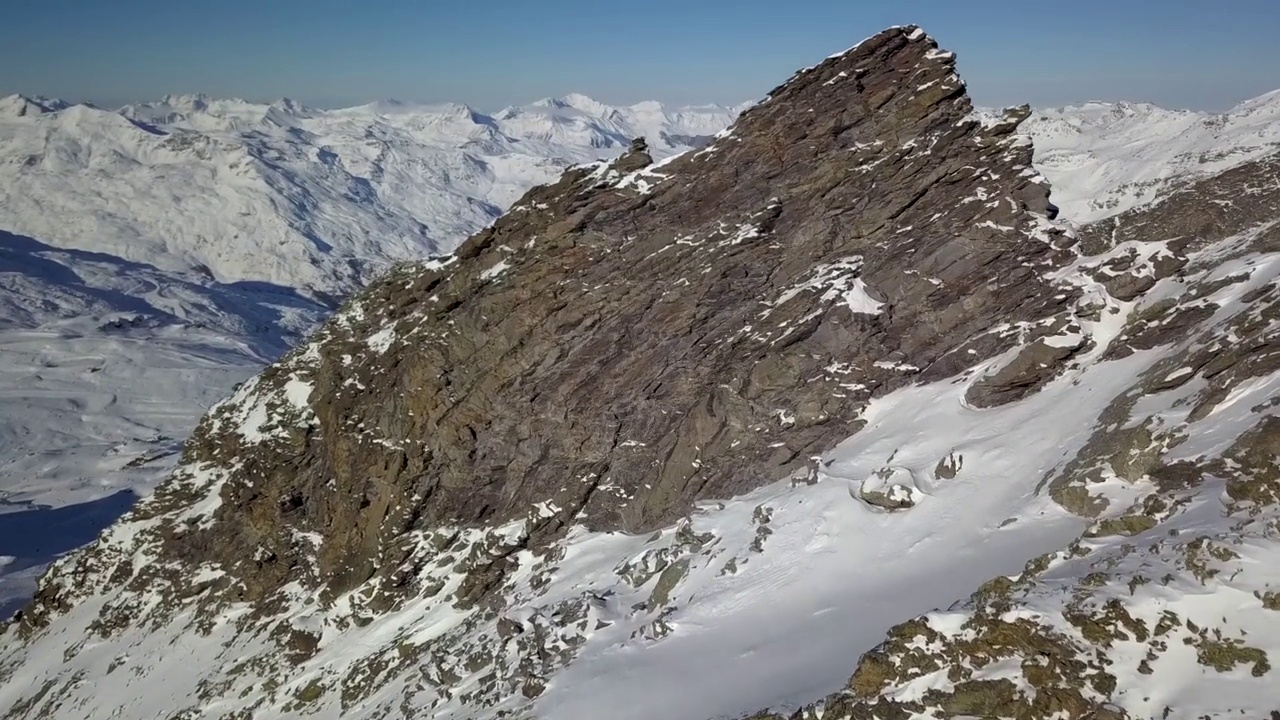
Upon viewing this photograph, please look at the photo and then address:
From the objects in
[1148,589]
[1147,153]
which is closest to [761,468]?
[1148,589]

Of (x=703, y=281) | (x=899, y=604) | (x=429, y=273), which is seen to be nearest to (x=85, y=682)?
(x=429, y=273)

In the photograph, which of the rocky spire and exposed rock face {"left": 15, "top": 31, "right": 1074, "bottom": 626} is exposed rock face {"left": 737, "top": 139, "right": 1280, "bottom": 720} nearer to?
the rocky spire

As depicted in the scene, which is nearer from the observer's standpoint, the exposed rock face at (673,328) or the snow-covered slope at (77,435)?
the exposed rock face at (673,328)

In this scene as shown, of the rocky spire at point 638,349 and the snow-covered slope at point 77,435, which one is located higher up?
the rocky spire at point 638,349

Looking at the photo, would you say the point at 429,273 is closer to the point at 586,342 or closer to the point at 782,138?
the point at 586,342

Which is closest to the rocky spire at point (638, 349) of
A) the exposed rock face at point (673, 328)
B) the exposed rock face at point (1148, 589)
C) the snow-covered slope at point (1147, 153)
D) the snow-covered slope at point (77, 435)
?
the exposed rock face at point (673, 328)

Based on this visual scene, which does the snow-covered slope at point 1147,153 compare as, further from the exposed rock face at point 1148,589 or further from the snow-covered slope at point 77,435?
the snow-covered slope at point 77,435
